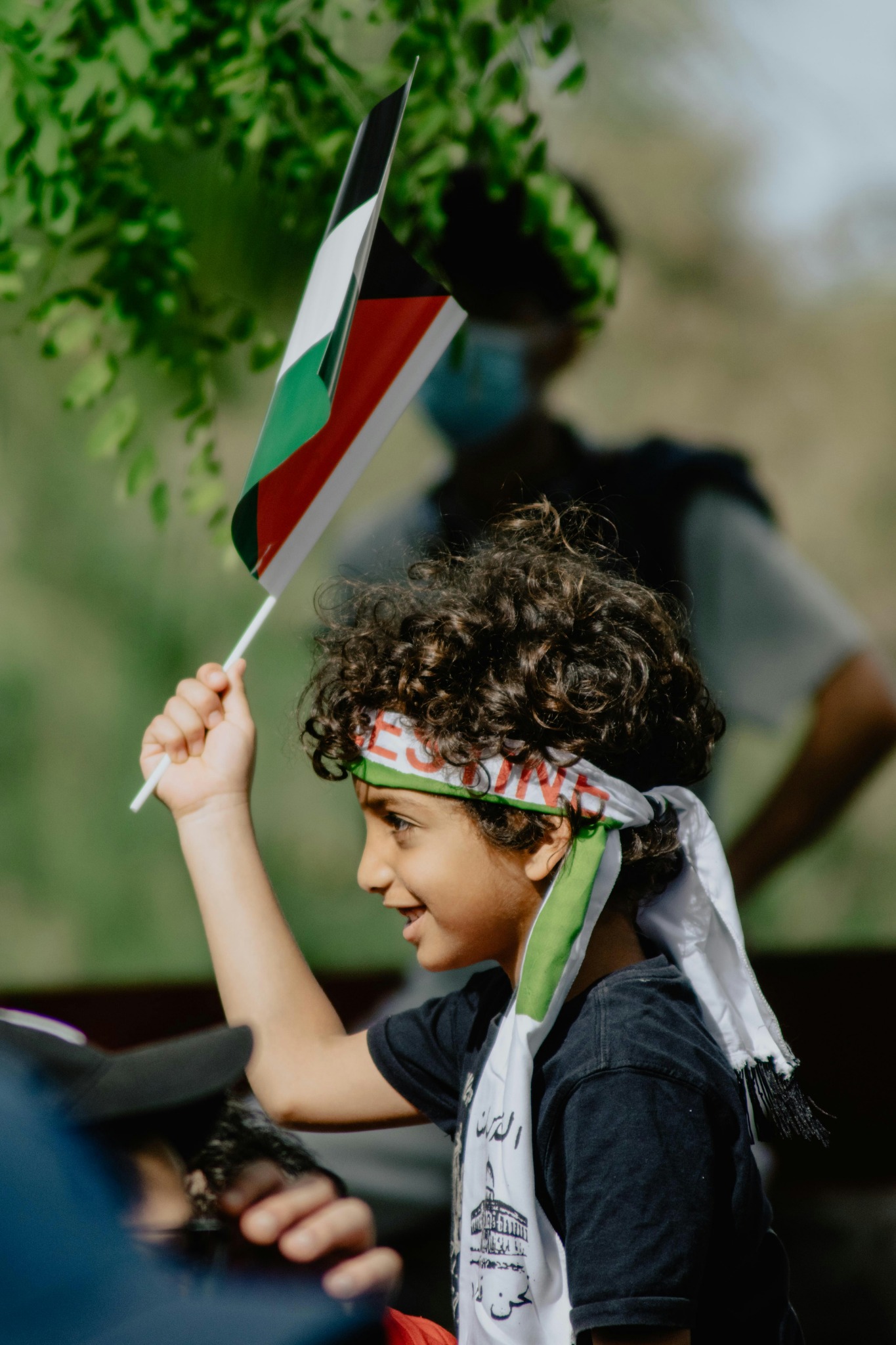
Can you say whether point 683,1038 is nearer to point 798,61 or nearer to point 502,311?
point 502,311

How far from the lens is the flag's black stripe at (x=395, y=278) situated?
164 centimetres

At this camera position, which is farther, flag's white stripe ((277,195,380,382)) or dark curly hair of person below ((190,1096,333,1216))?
flag's white stripe ((277,195,380,382))

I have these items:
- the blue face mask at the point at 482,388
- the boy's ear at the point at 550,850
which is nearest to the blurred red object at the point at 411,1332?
the boy's ear at the point at 550,850

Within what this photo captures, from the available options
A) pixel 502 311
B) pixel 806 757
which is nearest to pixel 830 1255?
pixel 806 757

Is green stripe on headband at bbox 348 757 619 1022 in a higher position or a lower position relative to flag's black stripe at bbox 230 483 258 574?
lower

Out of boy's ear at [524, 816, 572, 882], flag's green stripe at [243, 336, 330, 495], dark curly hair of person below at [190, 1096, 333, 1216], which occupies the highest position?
flag's green stripe at [243, 336, 330, 495]

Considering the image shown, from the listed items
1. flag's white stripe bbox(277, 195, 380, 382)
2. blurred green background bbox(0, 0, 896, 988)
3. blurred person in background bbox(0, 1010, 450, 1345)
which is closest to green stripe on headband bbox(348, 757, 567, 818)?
blurred person in background bbox(0, 1010, 450, 1345)

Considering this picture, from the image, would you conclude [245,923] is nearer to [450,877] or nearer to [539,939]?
[450,877]

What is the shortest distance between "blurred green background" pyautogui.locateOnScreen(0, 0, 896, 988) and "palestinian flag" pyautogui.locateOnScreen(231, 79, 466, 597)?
1.35 m

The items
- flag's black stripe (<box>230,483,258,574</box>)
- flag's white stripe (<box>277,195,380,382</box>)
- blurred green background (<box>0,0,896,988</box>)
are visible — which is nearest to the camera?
flag's white stripe (<box>277,195,380,382</box>)

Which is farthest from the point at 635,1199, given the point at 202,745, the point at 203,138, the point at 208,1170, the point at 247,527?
the point at 203,138

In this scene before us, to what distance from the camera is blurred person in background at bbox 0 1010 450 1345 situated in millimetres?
951

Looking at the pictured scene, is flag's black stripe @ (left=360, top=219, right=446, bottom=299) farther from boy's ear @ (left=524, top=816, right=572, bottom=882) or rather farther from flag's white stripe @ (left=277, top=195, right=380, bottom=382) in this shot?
Result: boy's ear @ (left=524, top=816, right=572, bottom=882)

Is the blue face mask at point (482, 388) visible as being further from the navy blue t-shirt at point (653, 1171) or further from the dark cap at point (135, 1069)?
the dark cap at point (135, 1069)
